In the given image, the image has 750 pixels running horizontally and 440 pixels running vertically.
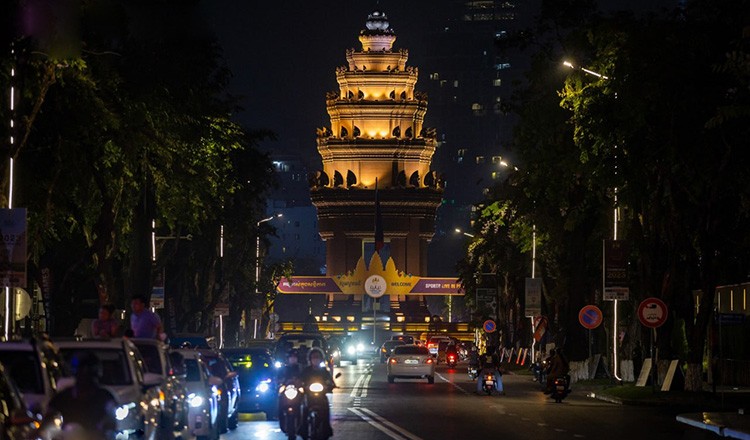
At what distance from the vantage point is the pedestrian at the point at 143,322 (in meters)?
27.9

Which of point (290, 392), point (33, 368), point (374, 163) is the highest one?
point (374, 163)

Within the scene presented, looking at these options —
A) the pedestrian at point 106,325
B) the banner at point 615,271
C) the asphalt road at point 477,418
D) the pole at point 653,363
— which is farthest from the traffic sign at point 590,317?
the pedestrian at point 106,325

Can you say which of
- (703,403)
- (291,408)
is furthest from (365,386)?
(291,408)

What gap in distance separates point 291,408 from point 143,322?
283cm

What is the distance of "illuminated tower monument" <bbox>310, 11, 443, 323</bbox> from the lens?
6363 inches

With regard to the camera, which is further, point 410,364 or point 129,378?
point 410,364

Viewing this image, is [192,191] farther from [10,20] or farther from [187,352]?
[187,352]

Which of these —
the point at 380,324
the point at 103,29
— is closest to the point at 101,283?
the point at 103,29

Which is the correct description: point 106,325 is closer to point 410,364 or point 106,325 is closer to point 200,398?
point 200,398

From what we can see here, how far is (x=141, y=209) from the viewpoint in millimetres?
55625

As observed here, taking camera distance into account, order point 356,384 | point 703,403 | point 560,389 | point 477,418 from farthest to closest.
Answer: point 356,384 < point 560,389 < point 703,403 < point 477,418

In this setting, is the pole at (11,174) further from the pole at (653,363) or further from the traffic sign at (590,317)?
the traffic sign at (590,317)

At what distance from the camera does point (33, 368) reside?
18.5 metres

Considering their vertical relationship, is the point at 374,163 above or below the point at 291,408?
above
